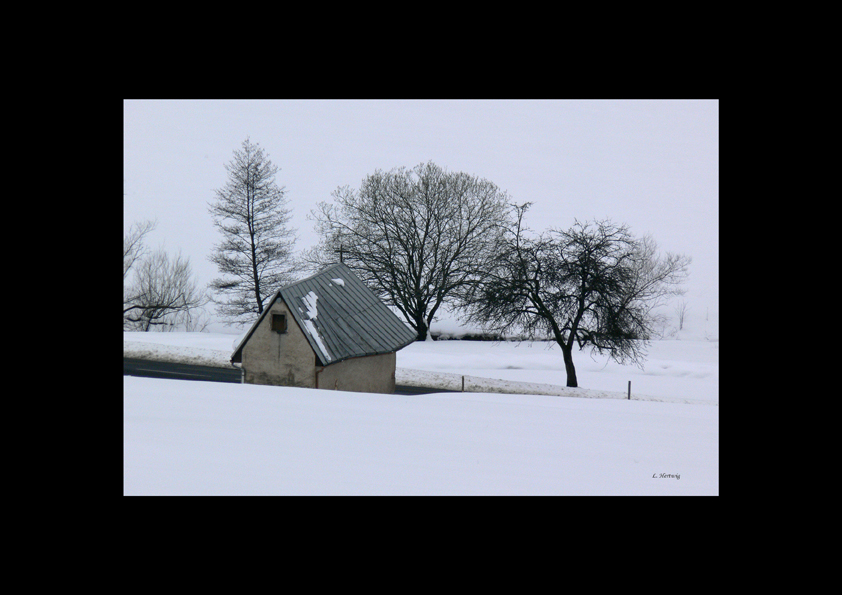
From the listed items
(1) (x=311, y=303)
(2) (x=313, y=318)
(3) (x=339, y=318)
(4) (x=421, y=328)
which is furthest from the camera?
(4) (x=421, y=328)

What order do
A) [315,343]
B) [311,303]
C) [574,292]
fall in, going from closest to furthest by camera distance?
[315,343]
[311,303]
[574,292]

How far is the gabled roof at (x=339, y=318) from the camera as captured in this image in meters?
15.3

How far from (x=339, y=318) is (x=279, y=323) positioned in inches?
75.9

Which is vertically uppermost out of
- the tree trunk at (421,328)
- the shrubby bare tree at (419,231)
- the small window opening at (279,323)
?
the shrubby bare tree at (419,231)

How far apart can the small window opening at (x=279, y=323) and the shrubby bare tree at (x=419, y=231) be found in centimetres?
1911

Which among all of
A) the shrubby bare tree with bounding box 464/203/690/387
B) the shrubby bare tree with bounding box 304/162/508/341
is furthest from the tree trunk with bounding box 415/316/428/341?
the shrubby bare tree with bounding box 464/203/690/387

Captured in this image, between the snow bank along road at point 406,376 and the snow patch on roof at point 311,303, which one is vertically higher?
the snow patch on roof at point 311,303

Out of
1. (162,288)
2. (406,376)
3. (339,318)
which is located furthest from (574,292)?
(162,288)

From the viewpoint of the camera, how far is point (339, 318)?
16641mm

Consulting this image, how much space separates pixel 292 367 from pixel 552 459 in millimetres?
13970

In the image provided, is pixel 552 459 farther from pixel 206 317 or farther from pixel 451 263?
pixel 206 317

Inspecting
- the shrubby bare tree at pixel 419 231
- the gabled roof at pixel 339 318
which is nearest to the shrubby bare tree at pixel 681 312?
the shrubby bare tree at pixel 419 231

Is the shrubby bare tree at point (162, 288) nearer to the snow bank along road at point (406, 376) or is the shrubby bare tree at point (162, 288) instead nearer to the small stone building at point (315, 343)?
the snow bank along road at point (406, 376)

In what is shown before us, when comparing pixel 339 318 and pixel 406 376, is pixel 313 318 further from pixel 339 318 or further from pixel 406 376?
pixel 406 376
